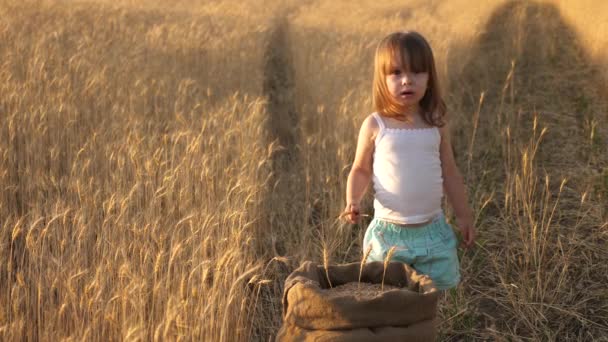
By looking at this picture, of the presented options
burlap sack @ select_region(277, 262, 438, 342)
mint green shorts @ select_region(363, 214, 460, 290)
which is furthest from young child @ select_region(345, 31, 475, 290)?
burlap sack @ select_region(277, 262, 438, 342)

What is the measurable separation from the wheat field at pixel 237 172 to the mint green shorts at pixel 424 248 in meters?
0.23

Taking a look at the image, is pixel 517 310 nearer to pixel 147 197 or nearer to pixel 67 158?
pixel 147 197

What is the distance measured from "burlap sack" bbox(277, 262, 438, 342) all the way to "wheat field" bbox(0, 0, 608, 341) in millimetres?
189

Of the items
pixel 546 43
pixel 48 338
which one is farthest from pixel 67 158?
pixel 546 43

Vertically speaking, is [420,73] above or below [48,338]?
above

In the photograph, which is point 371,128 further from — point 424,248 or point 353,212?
point 424,248

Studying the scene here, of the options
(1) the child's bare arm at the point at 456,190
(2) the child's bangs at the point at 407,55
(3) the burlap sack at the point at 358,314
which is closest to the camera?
(3) the burlap sack at the point at 358,314

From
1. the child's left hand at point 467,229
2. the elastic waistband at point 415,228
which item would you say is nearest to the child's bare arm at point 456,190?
the child's left hand at point 467,229

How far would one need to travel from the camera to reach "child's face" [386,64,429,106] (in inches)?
92.0

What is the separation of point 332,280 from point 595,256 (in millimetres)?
1760

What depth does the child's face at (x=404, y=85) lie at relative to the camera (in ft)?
7.66

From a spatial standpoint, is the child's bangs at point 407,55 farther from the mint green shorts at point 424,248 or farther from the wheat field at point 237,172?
the wheat field at point 237,172

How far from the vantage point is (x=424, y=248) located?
7.77ft

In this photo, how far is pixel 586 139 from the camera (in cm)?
544
